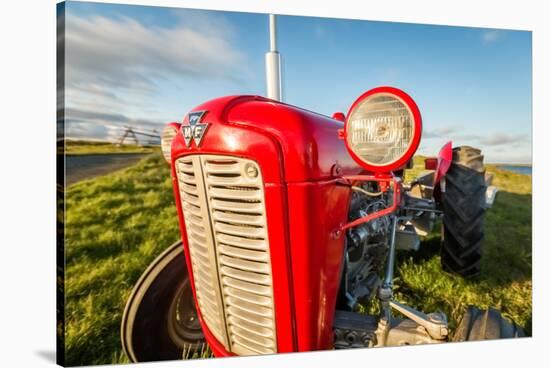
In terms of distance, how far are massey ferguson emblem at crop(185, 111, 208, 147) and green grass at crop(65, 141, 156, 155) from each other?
2.72 feet

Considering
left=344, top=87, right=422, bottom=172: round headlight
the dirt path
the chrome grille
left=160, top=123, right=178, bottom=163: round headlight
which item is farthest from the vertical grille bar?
the dirt path

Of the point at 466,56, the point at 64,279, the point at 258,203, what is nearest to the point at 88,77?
the point at 64,279

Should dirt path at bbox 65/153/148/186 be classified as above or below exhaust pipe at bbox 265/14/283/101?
below

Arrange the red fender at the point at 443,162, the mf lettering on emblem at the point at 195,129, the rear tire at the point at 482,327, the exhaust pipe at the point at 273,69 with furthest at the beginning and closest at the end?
1. the red fender at the point at 443,162
2. the exhaust pipe at the point at 273,69
3. the rear tire at the point at 482,327
4. the mf lettering on emblem at the point at 195,129

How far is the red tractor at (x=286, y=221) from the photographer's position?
1.39 meters

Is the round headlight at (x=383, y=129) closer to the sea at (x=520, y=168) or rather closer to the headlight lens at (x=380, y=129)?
the headlight lens at (x=380, y=129)

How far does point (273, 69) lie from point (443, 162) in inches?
52.2

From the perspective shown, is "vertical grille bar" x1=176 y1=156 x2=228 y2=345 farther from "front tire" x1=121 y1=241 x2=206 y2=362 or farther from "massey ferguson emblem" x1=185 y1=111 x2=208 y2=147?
"front tire" x1=121 y1=241 x2=206 y2=362

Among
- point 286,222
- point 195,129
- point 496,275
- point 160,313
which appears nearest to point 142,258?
point 160,313

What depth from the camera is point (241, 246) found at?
152 cm

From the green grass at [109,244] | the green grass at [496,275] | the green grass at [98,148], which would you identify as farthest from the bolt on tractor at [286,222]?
the green grass at [496,275]

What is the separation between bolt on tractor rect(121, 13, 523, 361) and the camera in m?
1.39

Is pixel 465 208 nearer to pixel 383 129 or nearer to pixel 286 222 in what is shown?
pixel 383 129

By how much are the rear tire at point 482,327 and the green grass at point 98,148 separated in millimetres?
2101
